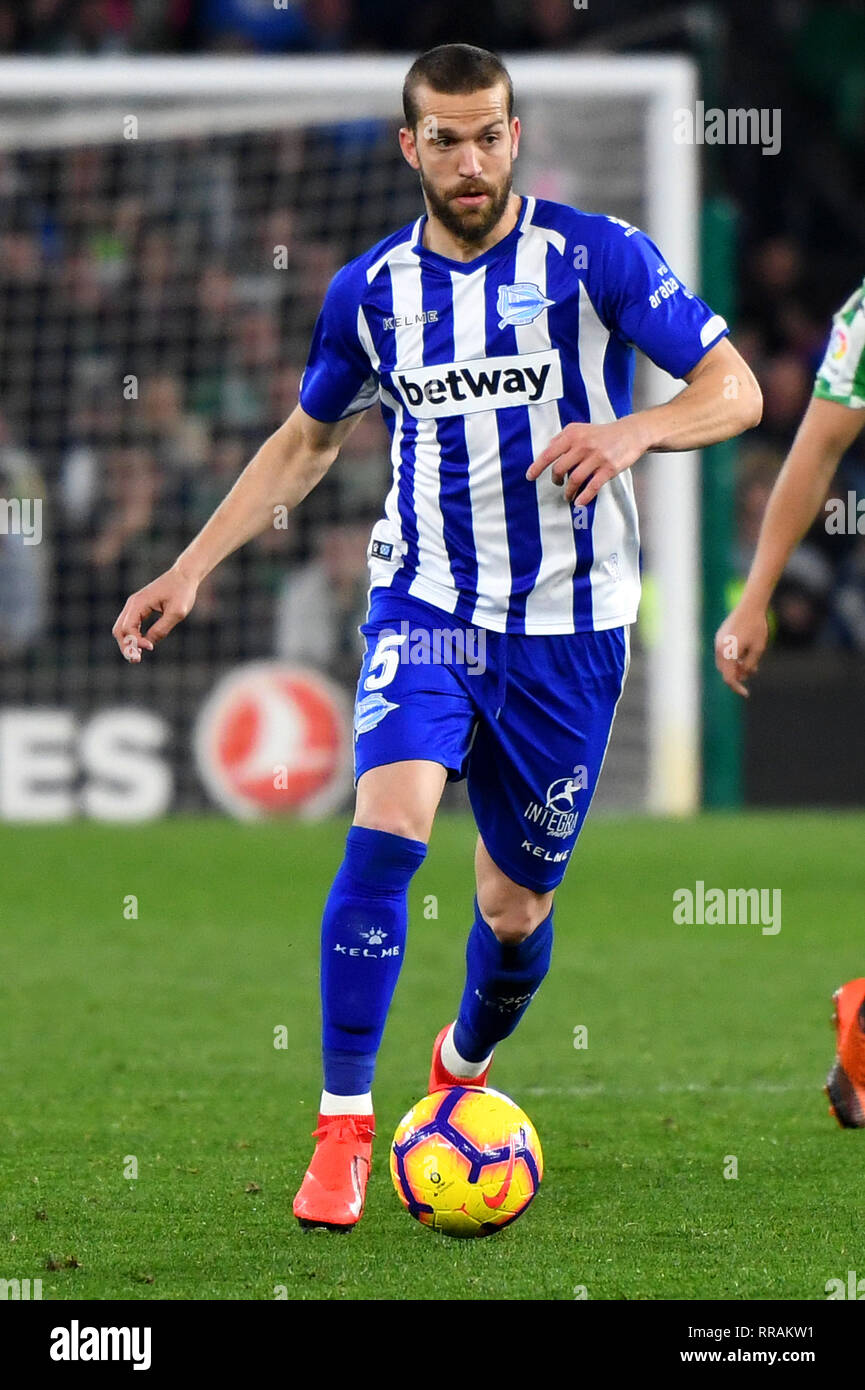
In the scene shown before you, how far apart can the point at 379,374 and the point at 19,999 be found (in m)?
3.14

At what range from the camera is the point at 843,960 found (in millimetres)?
7668

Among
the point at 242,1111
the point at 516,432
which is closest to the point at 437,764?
the point at 516,432

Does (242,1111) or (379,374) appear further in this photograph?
(242,1111)

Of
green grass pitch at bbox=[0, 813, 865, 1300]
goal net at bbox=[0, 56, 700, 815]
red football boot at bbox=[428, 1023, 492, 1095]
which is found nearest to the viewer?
green grass pitch at bbox=[0, 813, 865, 1300]

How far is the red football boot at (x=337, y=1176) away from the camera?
13.3ft

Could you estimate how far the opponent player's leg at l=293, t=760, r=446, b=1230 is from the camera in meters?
4.15

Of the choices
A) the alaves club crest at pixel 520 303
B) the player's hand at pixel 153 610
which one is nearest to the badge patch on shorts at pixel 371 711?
the player's hand at pixel 153 610

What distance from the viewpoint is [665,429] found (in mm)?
4105

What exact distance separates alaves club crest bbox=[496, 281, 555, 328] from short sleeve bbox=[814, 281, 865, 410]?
22.1 inches

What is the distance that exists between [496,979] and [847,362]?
150cm

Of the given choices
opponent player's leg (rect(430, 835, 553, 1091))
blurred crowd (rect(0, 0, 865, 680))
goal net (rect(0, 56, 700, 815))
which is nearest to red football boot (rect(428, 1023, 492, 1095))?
opponent player's leg (rect(430, 835, 553, 1091))

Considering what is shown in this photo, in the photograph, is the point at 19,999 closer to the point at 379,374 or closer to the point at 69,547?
the point at 379,374

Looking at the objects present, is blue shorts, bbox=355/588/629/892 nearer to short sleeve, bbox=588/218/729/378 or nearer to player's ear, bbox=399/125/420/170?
short sleeve, bbox=588/218/729/378

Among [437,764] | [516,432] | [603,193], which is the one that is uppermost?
[603,193]
